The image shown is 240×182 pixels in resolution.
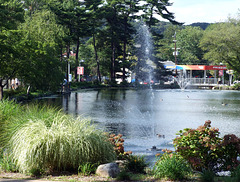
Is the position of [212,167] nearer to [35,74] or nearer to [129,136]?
[129,136]

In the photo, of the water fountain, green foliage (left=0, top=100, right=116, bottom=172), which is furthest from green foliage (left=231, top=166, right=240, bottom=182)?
the water fountain

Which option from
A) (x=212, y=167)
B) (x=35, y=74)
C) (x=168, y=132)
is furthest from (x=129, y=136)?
(x=35, y=74)

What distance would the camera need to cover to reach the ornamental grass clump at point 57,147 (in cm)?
845

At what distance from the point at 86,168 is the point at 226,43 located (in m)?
70.5

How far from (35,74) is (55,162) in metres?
25.6

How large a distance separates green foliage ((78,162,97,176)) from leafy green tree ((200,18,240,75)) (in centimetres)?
6909

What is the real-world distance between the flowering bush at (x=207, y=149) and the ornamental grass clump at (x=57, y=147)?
1.90 m

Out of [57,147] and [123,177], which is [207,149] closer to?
[123,177]

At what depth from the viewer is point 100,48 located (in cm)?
9044

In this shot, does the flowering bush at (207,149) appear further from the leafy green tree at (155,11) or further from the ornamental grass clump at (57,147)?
the leafy green tree at (155,11)

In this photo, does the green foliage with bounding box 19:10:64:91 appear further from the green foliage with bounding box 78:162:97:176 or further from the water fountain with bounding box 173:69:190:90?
the water fountain with bounding box 173:69:190:90

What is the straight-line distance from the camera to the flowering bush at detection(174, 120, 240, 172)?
8.98 meters

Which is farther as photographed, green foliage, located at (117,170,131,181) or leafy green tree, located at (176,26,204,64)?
leafy green tree, located at (176,26,204,64)

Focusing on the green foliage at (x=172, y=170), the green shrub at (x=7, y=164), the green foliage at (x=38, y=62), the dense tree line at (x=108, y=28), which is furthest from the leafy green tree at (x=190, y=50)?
the green shrub at (x=7, y=164)
